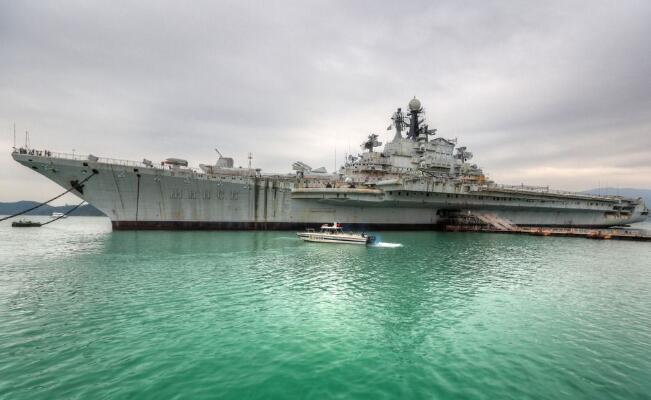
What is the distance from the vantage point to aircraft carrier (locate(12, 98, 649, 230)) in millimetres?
28719

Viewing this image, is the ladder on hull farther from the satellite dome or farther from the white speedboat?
the white speedboat

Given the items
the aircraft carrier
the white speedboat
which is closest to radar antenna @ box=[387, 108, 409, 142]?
the aircraft carrier

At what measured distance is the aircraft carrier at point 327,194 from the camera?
28719 mm

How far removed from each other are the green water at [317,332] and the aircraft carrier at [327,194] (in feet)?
44.5

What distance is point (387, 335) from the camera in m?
8.23

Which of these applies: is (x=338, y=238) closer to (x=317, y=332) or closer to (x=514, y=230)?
(x=317, y=332)

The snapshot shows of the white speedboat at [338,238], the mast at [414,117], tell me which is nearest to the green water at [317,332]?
the white speedboat at [338,238]

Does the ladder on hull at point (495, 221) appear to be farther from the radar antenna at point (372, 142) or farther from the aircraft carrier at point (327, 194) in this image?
the radar antenna at point (372, 142)

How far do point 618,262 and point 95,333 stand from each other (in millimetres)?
28062

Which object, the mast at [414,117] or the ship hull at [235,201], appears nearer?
the ship hull at [235,201]

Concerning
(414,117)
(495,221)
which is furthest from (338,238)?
(414,117)

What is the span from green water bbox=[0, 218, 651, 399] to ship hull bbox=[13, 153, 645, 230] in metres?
13.3

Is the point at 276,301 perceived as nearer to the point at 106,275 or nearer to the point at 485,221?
the point at 106,275

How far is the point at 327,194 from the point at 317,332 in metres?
24.6
